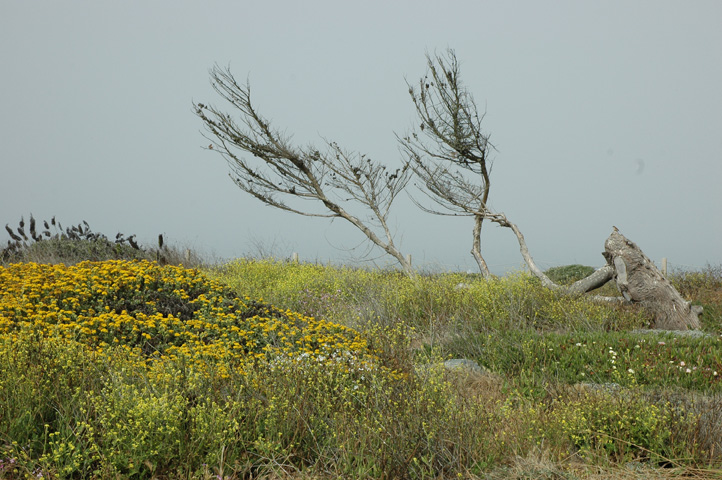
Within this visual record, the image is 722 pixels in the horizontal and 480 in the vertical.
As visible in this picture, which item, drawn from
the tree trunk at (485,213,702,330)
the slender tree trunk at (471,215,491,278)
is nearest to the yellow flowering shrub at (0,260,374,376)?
the tree trunk at (485,213,702,330)

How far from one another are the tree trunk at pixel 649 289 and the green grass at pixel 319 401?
3104mm

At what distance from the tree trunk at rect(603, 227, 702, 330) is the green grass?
3104 millimetres

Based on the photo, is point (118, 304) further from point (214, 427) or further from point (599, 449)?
point (599, 449)

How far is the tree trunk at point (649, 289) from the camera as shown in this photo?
36.4 ft

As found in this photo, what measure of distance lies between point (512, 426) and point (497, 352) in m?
3.16

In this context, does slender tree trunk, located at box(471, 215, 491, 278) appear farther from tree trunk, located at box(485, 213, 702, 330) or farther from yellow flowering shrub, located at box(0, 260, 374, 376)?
yellow flowering shrub, located at box(0, 260, 374, 376)

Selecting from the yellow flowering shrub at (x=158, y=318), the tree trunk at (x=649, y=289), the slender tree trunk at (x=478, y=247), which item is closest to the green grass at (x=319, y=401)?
the yellow flowering shrub at (x=158, y=318)

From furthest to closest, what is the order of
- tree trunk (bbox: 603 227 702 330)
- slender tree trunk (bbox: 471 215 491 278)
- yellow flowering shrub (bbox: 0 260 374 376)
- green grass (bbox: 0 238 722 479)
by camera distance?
slender tree trunk (bbox: 471 215 491 278)
tree trunk (bbox: 603 227 702 330)
yellow flowering shrub (bbox: 0 260 374 376)
green grass (bbox: 0 238 722 479)

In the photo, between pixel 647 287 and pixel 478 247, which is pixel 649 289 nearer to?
pixel 647 287

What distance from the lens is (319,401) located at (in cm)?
434

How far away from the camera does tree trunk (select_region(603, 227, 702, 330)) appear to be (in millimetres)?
11086

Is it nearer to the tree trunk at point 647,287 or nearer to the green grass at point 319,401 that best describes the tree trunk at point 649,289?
the tree trunk at point 647,287

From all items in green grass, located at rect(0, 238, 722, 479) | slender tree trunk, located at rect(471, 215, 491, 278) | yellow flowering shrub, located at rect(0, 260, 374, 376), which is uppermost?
slender tree trunk, located at rect(471, 215, 491, 278)

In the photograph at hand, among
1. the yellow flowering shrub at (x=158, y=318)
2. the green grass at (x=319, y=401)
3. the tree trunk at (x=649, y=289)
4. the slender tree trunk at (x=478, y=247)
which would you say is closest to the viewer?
the green grass at (x=319, y=401)
